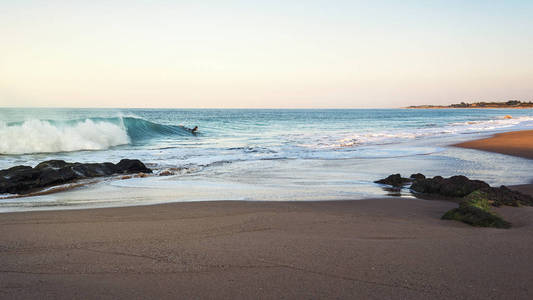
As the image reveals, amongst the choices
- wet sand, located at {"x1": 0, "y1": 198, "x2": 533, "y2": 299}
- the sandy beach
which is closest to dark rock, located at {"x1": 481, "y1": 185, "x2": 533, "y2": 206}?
wet sand, located at {"x1": 0, "y1": 198, "x2": 533, "y2": 299}

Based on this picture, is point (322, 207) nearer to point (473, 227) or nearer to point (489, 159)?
point (473, 227)

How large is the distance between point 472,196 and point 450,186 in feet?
4.49

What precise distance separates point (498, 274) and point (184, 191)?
5.76 meters

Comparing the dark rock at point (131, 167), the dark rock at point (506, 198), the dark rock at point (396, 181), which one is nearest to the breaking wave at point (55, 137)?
the dark rock at point (131, 167)

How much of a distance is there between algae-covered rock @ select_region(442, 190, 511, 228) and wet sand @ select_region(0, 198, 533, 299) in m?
0.17

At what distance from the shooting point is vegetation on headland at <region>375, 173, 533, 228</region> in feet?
15.4

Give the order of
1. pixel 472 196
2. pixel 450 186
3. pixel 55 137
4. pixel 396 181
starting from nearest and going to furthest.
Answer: pixel 472 196 → pixel 450 186 → pixel 396 181 → pixel 55 137

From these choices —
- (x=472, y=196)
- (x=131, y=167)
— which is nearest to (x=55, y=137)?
(x=131, y=167)

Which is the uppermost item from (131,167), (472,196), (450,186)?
(472,196)

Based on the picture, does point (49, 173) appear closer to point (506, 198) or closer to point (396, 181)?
point (396, 181)

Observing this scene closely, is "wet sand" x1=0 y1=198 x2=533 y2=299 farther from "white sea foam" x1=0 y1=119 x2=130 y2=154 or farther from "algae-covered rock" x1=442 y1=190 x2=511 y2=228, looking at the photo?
"white sea foam" x1=0 y1=119 x2=130 y2=154

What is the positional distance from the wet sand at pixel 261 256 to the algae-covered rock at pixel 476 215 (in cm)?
17

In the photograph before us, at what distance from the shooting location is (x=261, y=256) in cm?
349

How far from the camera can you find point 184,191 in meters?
7.65
